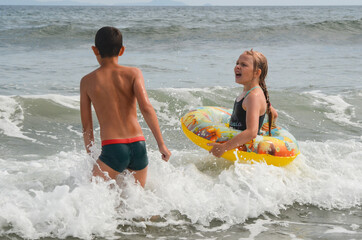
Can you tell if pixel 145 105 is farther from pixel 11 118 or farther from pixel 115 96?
pixel 11 118

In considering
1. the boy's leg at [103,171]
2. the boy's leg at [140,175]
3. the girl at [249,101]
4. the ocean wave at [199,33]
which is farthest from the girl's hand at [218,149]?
the ocean wave at [199,33]

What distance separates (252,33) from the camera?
24.5 metres

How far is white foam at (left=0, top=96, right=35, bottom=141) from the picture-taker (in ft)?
22.1

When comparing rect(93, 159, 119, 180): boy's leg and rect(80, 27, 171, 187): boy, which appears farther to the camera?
rect(93, 159, 119, 180): boy's leg

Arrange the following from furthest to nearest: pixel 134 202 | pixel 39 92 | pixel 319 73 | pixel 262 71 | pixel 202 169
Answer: pixel 319 73, pixel 39 92, pixel 202 169, pixel 262 71, pixel 134 202

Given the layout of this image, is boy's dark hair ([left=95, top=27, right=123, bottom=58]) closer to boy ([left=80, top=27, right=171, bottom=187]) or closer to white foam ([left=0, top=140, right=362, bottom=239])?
boy ([left=80, top=27, right=171, bottom=187])

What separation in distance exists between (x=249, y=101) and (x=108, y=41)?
1527 millimetres

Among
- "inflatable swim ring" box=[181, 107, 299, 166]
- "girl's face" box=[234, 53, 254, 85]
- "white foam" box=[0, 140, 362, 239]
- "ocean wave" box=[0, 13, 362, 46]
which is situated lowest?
"ocean wave" box=[0, 13, 362, 46]

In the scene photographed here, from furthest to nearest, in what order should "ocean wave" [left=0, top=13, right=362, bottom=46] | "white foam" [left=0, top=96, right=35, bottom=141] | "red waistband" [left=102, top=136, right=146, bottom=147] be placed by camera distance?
"ocean wave" [left=0, top=13, right=362, bottom=46]
"white foam" [left=0, top=96, right=35, bottom=141]
"red waistband" [left=102, top=136, right=146, bottom=147]

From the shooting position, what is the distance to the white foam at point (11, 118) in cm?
673

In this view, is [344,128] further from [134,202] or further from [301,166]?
[134,202]

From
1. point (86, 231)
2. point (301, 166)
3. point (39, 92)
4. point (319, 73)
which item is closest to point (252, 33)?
point (319, 73)

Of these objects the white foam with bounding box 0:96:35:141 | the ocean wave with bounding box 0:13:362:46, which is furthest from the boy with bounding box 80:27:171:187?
the ocean wave with bounding box 0:13:362:46

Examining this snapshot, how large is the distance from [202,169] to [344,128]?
3.60m
